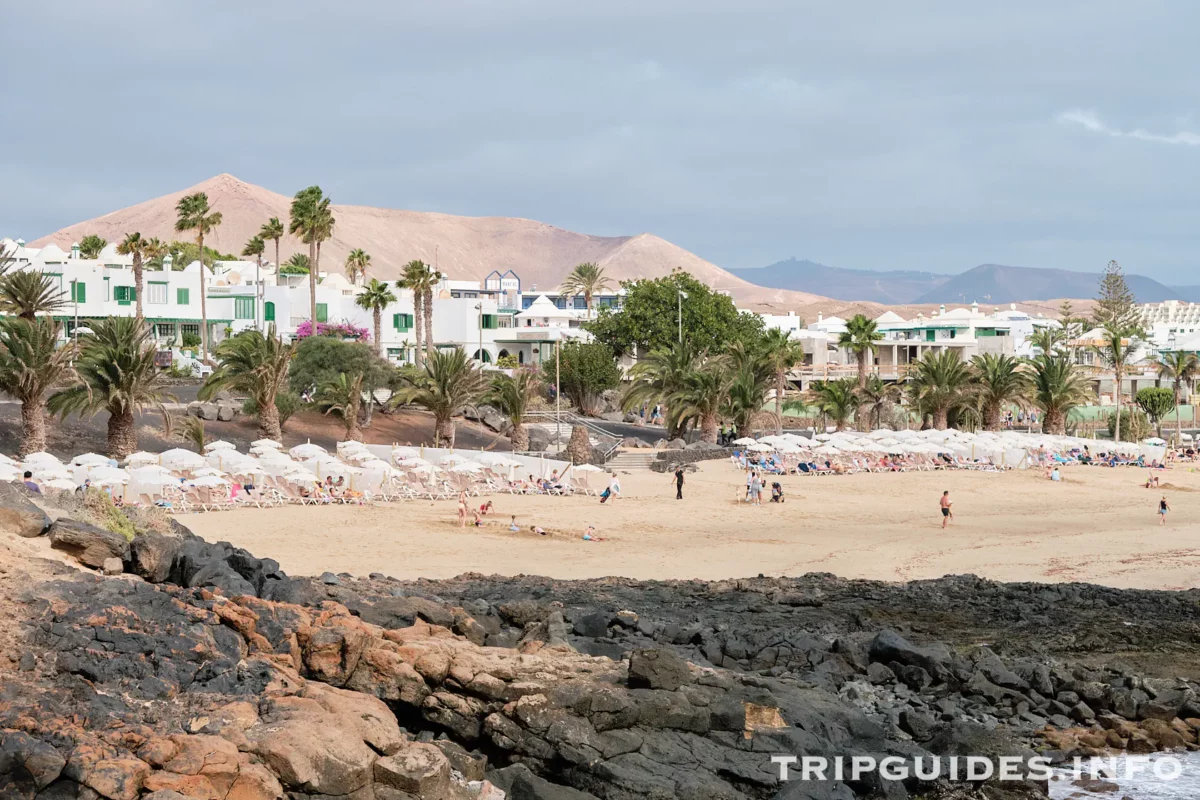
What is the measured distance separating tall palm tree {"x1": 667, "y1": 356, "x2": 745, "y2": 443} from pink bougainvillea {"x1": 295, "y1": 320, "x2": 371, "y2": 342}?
20786 millimetres

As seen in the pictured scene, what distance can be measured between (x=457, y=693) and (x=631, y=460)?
97.4ft

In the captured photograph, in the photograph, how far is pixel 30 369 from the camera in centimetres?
3288

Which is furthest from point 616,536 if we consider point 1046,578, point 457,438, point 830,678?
point 457,438

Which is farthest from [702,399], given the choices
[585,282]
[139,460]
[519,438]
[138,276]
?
[585,282]

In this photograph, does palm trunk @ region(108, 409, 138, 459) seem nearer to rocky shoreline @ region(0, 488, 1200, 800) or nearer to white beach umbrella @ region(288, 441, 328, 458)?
white beach umbrella @ region(288, 441, 328, 458)

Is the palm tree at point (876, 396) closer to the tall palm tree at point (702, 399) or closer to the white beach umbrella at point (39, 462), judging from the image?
the tall palm tree at point (702, 399)

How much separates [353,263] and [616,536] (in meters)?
63.2

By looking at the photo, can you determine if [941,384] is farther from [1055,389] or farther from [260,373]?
[260,373]

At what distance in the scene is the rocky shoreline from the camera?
9.12 m

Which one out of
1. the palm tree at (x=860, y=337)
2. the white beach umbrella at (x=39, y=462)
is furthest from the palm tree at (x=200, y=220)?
the palm tree at (x=860, y=337)

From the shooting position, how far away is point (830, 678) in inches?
534

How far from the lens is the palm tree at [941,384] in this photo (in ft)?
179

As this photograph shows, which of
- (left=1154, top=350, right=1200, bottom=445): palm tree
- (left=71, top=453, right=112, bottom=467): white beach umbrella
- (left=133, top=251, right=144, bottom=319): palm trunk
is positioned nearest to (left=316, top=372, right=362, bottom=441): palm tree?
(left=71, top=453, right=112, bottom=467): white beach umbrella

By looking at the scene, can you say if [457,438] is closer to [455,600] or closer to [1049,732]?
[455,600]
